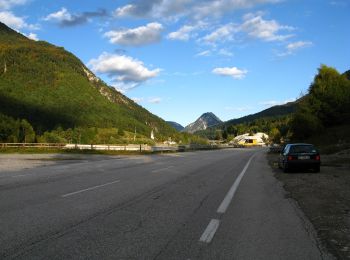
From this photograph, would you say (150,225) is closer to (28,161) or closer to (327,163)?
(327,163)

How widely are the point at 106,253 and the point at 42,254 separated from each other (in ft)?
2.79

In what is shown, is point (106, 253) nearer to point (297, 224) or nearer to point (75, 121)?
point (297, 224)

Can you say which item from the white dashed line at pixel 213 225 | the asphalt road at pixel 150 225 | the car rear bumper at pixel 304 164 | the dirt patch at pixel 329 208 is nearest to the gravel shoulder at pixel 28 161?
the asphalt road at pixel 150 225

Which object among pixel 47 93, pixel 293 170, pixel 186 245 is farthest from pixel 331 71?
pixel 47 93

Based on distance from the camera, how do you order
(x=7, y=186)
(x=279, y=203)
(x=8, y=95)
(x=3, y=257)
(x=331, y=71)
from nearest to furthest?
(x=3, y=257) → (x=279, y=203) → (x=7, y=186) → (x=331, y=71) → (x=8, y=95)

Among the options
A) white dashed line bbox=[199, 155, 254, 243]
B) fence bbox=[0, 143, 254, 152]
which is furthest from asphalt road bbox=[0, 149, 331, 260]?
fence bbox=[0, 143, 254, 152]

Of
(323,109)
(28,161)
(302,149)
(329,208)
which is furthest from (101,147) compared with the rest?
(329,208)

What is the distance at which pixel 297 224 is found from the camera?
8789mm

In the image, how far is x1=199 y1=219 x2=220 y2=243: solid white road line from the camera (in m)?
7.26

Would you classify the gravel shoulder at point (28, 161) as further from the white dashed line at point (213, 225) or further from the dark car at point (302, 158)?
the white dashed line at point (213, 225)

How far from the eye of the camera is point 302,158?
2302cm

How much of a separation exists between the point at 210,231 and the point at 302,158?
638 inches

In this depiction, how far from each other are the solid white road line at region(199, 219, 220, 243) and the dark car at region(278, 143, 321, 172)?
49.5 ft

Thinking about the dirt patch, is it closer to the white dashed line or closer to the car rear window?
the white dashed line
